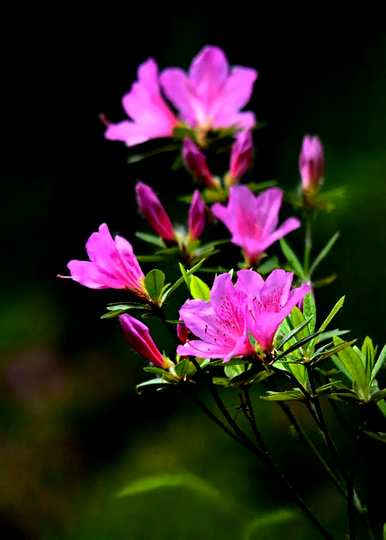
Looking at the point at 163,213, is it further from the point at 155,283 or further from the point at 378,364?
the point at 378,364

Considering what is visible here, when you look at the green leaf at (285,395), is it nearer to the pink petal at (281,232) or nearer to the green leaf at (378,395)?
the green leaf at (378,395)

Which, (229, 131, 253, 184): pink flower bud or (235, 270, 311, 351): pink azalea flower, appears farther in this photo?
A: (229, 131, 253, 184): pink flower bud

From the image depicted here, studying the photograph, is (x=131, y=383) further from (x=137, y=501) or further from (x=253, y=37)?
(x=253, y=37)

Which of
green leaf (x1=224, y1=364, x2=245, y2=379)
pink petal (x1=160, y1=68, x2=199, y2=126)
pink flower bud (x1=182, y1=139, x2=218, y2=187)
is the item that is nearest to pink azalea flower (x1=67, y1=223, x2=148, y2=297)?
green leaf (x1=224, y1=364, x2=245, y2=379)

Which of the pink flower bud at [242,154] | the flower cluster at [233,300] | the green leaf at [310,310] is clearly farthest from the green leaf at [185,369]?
the pink flower bud at [242,154]

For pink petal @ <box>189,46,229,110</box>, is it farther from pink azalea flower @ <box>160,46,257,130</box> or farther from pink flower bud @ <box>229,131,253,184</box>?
pink flower bud @ <box>229,131,253,184</box>

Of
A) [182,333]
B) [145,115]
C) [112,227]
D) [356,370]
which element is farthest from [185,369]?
[112,227]
